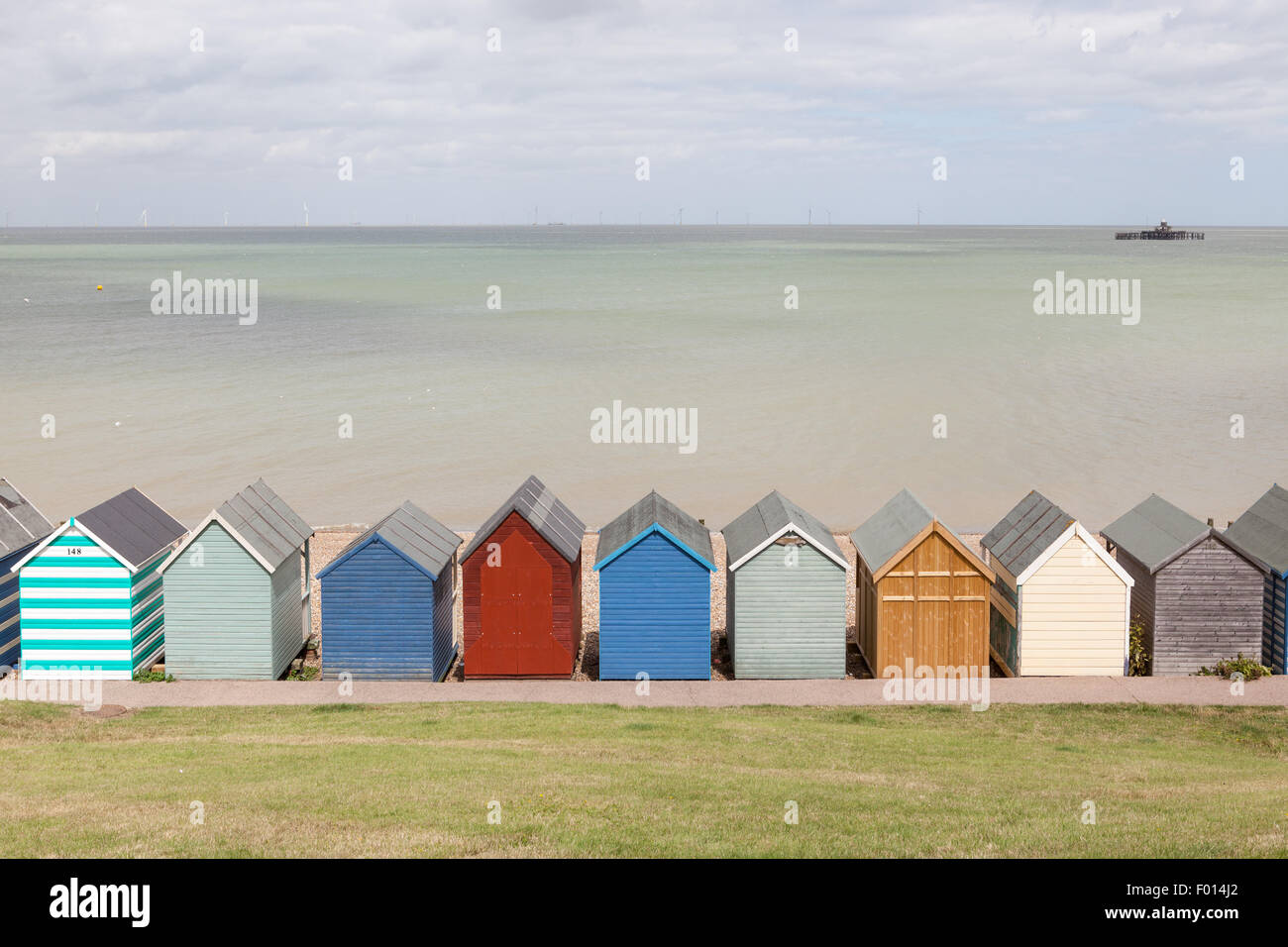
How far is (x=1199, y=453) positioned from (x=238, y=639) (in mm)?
33906

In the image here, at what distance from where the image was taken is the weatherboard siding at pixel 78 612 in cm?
1941

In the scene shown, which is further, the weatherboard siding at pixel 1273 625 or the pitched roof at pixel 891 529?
the pitched roof at pixel 891 529

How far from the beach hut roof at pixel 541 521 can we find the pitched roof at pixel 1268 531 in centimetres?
1088

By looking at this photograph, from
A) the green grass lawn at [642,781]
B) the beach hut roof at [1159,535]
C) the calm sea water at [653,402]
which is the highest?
the calm sea water at [653,402]

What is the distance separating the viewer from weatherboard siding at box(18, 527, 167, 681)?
19.4 m

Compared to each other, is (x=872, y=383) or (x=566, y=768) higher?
(x=872, y=383)

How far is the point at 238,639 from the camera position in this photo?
1980cm

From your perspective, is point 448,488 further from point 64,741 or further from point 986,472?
point 64,741

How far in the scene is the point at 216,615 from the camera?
19719 millimetres

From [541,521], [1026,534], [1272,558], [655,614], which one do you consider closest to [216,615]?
[541,521]

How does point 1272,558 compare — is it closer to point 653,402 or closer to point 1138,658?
point 1138,658

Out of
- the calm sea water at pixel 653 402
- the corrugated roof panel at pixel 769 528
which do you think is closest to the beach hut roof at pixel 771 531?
the corrugated roof panel at pixel 769 528

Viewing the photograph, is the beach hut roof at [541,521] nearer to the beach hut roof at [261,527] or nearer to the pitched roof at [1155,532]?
the beach hut roof at [261,527]

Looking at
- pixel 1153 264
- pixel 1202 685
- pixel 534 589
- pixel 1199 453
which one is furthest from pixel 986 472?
pixel 1153 264
